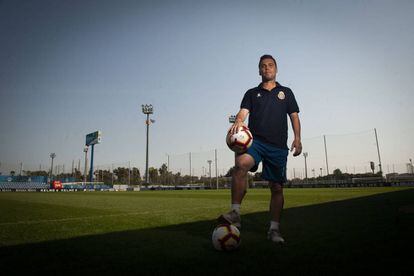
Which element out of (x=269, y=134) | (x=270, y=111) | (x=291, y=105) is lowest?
(x=269, y=134)

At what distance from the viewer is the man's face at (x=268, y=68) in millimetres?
3782

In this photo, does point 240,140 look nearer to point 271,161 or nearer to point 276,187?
point 271,161

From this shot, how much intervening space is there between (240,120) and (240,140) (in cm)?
41

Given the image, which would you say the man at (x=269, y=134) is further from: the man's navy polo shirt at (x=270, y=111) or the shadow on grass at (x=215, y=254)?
the shadow on grass at (x=215, y=254)

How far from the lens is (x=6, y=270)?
2.05m

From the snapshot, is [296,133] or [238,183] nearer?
[238,183]

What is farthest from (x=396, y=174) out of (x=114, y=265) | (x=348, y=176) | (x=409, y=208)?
(x=114, y=265)

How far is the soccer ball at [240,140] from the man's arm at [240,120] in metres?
0.05

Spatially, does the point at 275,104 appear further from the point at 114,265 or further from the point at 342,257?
the point at 114,265

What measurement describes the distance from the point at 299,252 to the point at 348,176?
46744mm

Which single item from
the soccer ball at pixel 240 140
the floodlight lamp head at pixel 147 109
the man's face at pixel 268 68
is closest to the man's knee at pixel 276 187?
the soccer ball at pixel 240 140

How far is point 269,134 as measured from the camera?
3561mm

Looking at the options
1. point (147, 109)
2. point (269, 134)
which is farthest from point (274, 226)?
point (147, 109)

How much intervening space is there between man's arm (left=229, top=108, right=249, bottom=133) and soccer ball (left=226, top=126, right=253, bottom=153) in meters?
0.05
